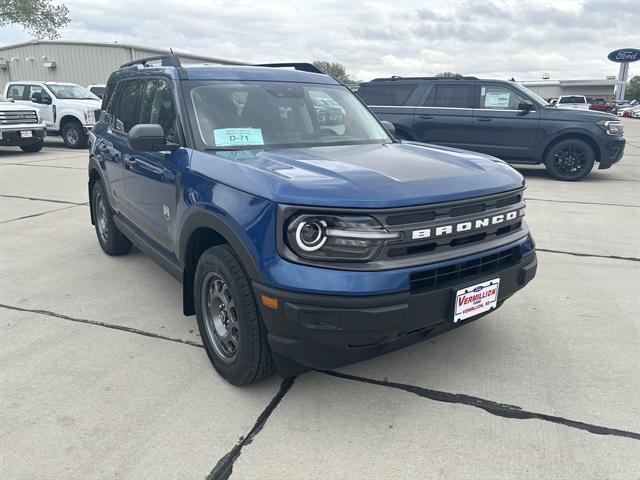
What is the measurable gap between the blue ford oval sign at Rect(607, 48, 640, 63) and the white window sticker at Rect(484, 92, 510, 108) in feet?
196

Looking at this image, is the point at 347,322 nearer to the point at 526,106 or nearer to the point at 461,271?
the point at 461,271

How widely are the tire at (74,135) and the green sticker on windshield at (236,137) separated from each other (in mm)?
13730

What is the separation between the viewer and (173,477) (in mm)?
2168

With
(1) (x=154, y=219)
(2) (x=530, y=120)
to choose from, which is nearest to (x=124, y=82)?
(1) (x=154, y=219)

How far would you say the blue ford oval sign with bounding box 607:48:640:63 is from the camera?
56.7 m

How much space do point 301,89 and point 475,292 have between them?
6.91 feet

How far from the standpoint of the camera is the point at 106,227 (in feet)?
16.7

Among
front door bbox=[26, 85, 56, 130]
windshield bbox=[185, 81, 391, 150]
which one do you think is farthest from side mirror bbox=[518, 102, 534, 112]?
front door bbox=[26, 85, 56, 130]

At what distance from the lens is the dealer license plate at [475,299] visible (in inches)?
96.0

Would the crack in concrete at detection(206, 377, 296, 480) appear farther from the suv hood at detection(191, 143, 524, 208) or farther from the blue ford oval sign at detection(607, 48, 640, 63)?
the blue ford oval sign at detection(607, 48, 640, 63)

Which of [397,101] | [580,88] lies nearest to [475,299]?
[397,101]

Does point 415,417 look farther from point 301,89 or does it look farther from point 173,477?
point 301,89

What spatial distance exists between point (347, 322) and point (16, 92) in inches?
683

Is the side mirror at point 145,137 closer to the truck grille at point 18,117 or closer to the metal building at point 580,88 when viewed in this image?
the truck grille at point 18,117
